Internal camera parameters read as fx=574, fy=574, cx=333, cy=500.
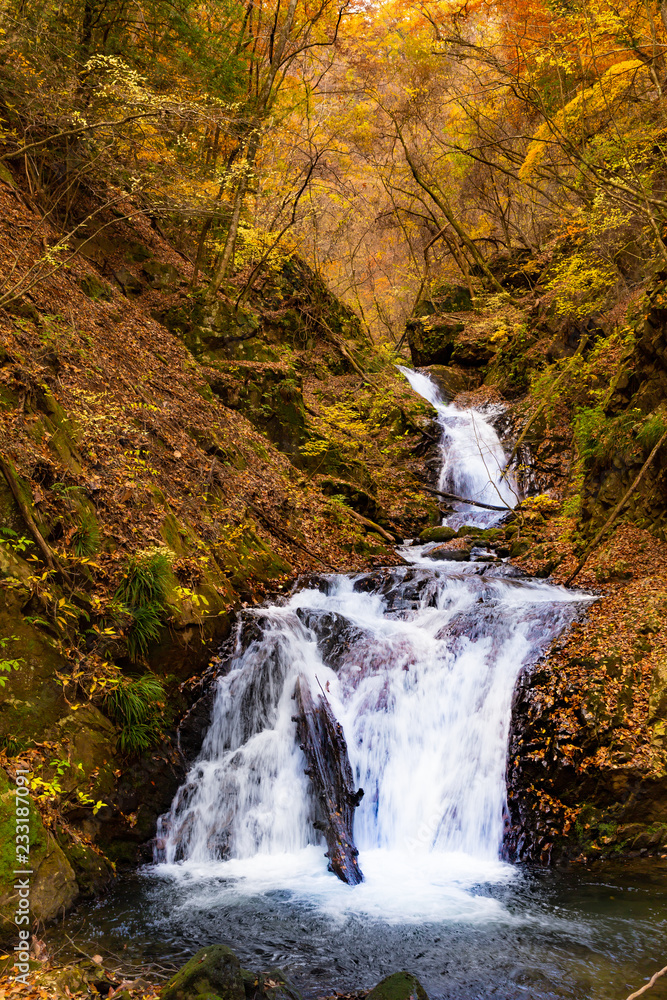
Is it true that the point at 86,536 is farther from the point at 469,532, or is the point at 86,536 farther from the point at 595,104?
the point at 595,104

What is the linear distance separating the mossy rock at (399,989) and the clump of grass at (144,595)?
3.75 m

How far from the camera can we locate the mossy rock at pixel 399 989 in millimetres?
3346

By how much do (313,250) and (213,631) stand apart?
14.6 meters

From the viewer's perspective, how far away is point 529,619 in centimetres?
759

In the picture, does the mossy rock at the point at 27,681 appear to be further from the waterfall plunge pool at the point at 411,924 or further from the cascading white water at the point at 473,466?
the cascading white water at the point at 473,466

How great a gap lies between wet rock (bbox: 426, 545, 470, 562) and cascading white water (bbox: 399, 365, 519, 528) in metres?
2.31

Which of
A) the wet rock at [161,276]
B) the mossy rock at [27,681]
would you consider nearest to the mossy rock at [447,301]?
the wet rock at [161,276]

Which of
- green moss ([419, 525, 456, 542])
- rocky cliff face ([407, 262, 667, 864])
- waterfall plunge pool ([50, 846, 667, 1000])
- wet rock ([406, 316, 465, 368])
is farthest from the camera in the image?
wet rock ([406, 316, 465, 368])

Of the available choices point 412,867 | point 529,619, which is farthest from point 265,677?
point 529,619

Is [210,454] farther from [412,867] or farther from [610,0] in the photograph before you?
[610,0]

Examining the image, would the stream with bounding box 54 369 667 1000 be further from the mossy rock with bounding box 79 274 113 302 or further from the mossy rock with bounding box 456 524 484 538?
the mossy rock with bounding box 79 274 113 302

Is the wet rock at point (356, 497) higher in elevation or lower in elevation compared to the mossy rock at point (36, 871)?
higher

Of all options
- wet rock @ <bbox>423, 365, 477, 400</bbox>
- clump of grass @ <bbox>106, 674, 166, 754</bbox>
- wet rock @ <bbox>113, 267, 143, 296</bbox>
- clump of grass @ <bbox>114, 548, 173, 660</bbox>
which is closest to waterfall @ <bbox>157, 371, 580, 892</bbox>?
clump of grass @ <bbox>106, 674, 166, 754</bbox>

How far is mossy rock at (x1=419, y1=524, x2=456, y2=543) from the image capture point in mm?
12355
